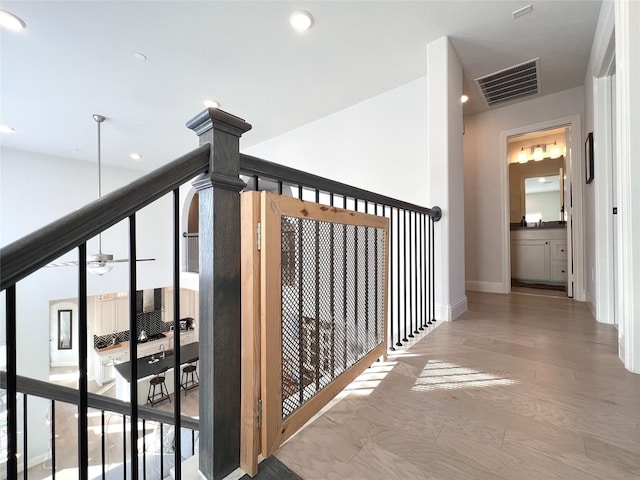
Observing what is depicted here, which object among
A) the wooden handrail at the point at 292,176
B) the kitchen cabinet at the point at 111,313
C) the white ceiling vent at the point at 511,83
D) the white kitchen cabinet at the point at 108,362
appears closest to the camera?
the wooden handrail at the point at 292,176

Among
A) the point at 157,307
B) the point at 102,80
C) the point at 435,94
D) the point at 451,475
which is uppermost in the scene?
the point at 102,80

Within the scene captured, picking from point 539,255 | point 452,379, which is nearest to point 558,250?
point 539,255

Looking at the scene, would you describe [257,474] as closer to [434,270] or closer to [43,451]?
[434,270]

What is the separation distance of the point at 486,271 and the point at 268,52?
380 cm

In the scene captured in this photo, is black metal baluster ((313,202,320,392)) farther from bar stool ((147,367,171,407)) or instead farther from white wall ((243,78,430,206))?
bar stool ((147,367,171,407))

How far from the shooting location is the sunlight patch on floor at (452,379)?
4.43 feet

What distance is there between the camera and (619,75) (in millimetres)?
1545

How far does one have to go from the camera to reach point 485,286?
12.9 ft

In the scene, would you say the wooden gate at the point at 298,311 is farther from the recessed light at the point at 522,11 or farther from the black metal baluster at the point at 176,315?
the recessed light at the point at 522,11

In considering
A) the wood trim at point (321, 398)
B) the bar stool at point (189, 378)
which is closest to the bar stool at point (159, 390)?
the bar stool at point (189, 378)

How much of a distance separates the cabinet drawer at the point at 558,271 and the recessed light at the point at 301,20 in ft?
16.0

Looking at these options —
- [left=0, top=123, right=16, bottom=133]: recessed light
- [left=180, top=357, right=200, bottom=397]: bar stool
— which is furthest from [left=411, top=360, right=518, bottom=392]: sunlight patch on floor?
[left=180, top=357, right=200, bottom=397]: bar stool

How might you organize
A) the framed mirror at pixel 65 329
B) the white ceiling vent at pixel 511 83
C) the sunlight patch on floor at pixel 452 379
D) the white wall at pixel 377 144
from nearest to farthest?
the sunlight patch on floor at pixel 452 379 < the white ceiling vent at pixel 511 83 < the white wall at pixel 377 144 < the framed mirror at pixel 65 329

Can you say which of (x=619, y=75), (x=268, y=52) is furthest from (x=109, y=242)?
(x=619, y=75)
